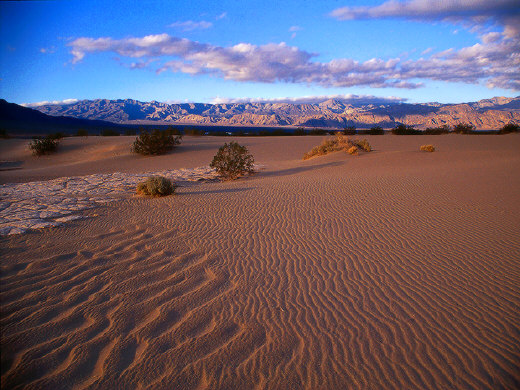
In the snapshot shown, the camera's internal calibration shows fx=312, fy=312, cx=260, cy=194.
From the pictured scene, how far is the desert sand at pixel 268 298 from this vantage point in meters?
2.73

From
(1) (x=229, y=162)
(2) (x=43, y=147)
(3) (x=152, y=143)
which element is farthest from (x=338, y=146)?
(2) (x=43, y=147)

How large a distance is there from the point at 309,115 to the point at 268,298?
178401mm

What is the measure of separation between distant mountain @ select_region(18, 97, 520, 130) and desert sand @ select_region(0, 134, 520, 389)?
90.1 metres

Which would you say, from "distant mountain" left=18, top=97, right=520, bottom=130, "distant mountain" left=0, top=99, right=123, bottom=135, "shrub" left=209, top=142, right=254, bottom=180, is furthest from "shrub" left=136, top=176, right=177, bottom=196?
"distant mountain" left=18, top=97, right=520, bottom=130

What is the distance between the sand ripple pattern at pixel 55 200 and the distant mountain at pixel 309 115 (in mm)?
89468

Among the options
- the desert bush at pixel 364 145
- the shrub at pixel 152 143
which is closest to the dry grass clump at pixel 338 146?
the desert bush at pixel 364 145

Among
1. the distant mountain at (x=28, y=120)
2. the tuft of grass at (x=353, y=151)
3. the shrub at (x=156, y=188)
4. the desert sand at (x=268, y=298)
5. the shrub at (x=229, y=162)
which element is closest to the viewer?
the desert sand at (x=268, y=298)

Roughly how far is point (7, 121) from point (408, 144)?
84554 millimetres

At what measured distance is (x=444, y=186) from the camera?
9.70 metres

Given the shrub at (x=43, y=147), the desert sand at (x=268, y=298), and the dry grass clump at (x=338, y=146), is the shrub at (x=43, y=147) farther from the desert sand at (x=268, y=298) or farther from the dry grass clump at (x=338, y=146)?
the desert sand at (x=268, y=298)

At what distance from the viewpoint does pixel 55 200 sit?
8.20m

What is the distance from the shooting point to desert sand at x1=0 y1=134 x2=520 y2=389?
2.73 m

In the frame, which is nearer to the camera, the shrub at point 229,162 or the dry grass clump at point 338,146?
the shrub at point 229,162

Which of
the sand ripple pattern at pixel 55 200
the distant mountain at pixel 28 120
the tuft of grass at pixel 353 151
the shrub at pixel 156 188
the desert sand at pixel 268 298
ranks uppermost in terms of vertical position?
the distant mountain at pixel 28 120
